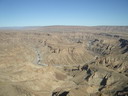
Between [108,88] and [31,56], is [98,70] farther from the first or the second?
[31,56]

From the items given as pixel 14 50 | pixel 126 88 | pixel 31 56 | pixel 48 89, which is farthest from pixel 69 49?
pixel 126 88

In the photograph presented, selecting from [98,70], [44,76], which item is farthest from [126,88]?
[44,76]

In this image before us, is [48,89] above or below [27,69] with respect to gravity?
below

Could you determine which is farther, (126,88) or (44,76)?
(44,76)

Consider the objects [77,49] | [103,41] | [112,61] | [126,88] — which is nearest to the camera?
[126,88]

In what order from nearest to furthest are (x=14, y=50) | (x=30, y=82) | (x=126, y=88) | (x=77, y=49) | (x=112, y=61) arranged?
(x=126, y=88) → (x=30, y=82) → (x=112, y=61) → (x=14, y=50) → (x=77, y=49)

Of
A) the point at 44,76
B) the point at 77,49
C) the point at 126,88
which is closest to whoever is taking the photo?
the point at 126,88

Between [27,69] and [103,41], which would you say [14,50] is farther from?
[103,41]

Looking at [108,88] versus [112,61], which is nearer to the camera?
[108,88]

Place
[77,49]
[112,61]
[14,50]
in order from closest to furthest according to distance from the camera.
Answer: [112,61] < [14,50] < [77,49]
